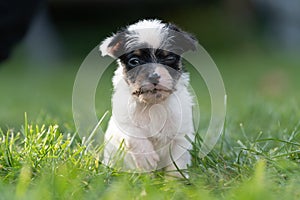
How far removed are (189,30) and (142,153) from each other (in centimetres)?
754

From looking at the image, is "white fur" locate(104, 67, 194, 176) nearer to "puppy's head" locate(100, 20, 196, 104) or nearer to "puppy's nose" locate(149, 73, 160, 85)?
"puppy's head" locate(100, 20, 196, 104)

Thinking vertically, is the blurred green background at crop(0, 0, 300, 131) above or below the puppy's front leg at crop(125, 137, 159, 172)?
below

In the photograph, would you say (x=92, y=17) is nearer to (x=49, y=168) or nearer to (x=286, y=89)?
(x=286, y=89)

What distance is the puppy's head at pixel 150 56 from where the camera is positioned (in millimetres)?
3086

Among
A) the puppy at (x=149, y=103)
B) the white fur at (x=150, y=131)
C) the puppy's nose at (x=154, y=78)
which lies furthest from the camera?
the white fur at (x=150, y=131)

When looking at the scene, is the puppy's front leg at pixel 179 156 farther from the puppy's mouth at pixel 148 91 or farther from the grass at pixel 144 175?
the puppy's mouth at pixel 148 91

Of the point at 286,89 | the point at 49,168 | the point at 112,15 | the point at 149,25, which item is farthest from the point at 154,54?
the point at 112,15

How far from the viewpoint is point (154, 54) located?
312 cm

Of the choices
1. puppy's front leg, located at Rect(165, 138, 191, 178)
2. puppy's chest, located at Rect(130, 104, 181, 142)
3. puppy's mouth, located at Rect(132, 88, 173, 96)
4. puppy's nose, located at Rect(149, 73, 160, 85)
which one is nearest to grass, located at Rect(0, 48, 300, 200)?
puppy's front leg, located at Rect(165, 138, 191, 178)

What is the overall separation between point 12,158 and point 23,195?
0.66 metres

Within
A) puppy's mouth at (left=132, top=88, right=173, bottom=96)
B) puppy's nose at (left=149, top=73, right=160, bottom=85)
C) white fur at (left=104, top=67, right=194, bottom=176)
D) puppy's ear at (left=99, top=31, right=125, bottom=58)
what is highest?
puppy's ear at (left=99, top=31, right=125, bottom=58)

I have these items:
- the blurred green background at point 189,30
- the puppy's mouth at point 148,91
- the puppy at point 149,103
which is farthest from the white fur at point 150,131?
the blurred green background at point 189,30

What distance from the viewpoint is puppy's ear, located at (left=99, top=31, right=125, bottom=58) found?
129 inches

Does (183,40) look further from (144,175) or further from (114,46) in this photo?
(144,175)
